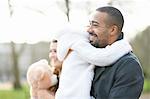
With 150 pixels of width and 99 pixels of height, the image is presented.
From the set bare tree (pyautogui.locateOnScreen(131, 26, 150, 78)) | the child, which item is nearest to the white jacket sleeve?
the child

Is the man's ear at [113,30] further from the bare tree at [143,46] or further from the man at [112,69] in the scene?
the bare tree at [143,46]

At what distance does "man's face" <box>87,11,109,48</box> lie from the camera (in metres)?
3.54

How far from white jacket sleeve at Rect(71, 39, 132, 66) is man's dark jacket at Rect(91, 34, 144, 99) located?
36 millimetres

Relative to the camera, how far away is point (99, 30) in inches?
139

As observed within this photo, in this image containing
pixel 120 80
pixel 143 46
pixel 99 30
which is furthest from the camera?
pixel 143 46

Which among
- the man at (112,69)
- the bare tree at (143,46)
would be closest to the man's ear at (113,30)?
A: the man at (112,69)

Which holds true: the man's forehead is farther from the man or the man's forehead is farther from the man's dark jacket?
the man's dark jacket

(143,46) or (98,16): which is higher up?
(98,16)

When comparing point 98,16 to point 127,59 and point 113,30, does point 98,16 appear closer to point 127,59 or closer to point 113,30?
point 113,30

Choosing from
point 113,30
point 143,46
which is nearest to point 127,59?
point 113,30

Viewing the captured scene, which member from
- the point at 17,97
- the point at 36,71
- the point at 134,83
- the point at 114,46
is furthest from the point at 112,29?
the point at 17,97

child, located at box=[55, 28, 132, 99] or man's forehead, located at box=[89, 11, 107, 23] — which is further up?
man's forehead, located at box=[89, 11, 107, 23]

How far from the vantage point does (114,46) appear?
3.52 meters

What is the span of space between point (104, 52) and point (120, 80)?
0.21m
